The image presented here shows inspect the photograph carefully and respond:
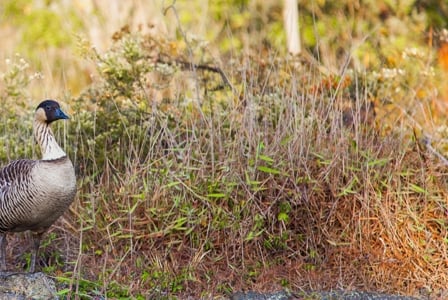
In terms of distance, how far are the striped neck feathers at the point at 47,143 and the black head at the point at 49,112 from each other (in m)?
0.05

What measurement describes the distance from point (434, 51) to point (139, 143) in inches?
174

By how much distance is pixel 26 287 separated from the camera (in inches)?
218

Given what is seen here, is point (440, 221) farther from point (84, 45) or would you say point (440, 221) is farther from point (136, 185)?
point (84, 45)

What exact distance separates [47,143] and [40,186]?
39 centimetres

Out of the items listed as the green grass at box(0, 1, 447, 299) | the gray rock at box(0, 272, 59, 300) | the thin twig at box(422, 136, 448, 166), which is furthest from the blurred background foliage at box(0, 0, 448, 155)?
the gray rock at box(0, 272, 59, 300)

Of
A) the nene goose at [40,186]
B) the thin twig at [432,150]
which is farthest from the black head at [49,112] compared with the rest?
the thin twig at [432,150]

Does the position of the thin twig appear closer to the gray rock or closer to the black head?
the black head

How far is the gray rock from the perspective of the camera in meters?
5.48

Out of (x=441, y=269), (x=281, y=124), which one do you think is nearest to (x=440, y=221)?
(x=441, y=269)

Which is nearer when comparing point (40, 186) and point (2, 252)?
point (40, 186)

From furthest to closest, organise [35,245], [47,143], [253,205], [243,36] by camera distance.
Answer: [243,36], [253,205], [35,245], [47,143]

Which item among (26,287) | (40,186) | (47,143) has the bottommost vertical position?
(26,287)

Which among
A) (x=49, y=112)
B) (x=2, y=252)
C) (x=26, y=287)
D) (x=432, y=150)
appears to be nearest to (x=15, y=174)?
(x=49, y=112)

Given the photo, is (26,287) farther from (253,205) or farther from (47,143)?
(253,205)
